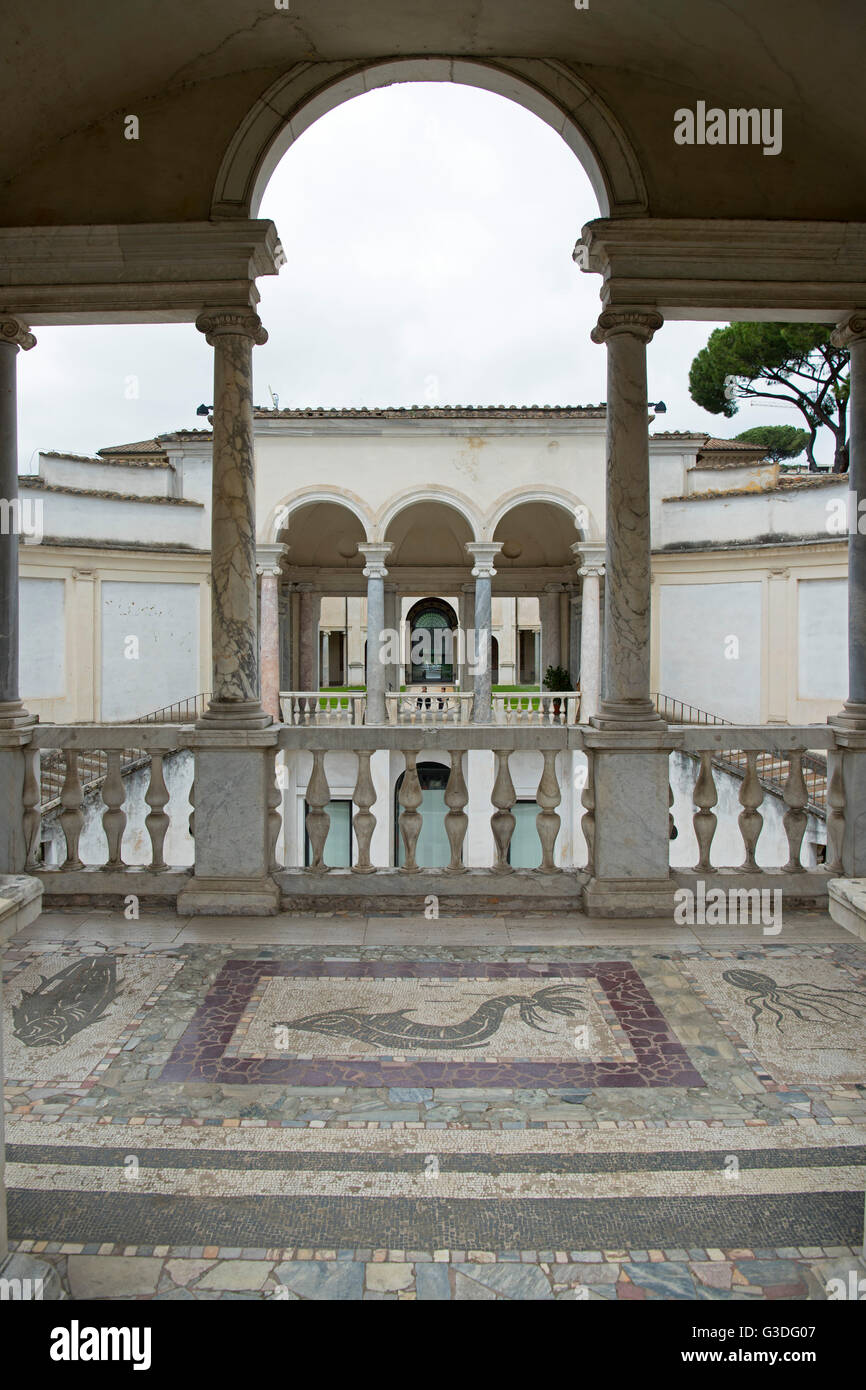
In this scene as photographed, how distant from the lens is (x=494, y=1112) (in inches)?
112

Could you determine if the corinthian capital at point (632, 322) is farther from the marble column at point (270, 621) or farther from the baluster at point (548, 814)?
the marble column at point (270, 621)

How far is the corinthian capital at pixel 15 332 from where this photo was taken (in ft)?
16.6

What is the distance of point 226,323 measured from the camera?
497 cm

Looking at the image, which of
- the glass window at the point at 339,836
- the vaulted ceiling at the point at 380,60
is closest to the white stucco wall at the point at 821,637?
the glass window at the point at 339,836

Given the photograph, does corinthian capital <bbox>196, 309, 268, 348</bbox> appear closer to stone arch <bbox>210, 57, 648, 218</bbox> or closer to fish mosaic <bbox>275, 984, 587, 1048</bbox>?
stone arch <bbox>210, 57, 648, 218</bbox>

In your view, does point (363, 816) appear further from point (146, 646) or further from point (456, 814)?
point (146, 646)

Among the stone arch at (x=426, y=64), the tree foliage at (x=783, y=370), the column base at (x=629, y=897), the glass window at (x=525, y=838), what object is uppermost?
the tree foliage at (x=783, y=370)

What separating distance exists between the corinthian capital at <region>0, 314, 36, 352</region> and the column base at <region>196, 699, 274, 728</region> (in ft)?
8.23

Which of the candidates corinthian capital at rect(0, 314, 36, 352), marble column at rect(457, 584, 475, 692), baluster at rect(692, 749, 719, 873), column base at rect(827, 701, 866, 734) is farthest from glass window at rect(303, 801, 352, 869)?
column base at rect(827, 701, 866, 734)

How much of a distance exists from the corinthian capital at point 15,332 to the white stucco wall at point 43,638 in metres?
13.8

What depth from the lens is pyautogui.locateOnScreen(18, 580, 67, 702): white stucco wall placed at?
1792 centimetres

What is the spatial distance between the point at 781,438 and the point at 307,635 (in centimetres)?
2128

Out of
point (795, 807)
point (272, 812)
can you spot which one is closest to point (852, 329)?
point (795, 807)
